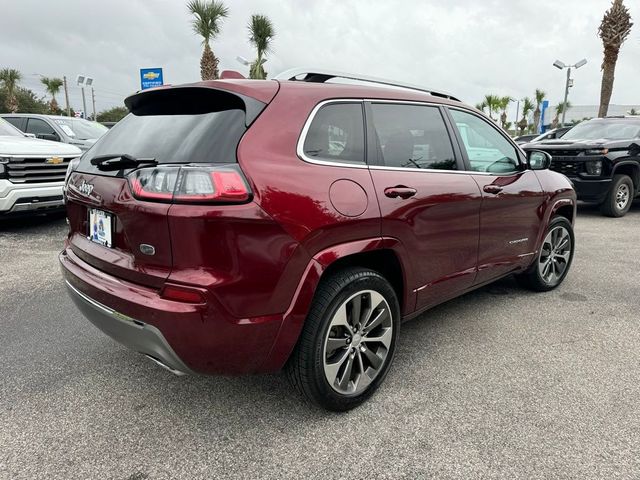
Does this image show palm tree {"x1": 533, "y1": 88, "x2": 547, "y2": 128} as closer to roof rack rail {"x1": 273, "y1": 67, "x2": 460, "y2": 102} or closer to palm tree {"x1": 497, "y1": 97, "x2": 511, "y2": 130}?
palm tree {"x1": 497, "y1": 97, "x2": 511, "y2": 130}

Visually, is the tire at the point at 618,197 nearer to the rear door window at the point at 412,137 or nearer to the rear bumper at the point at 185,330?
the rear door window at the point at 412,137

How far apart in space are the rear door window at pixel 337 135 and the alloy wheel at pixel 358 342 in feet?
2.36

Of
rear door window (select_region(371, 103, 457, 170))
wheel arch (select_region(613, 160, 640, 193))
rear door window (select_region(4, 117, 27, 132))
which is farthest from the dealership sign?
rear door window (select_region(371, 103, 457, 170))

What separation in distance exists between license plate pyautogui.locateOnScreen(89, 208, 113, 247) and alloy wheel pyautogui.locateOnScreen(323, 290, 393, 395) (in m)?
1.16

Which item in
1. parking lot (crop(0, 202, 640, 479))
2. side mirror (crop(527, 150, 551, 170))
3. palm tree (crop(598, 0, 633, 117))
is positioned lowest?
parking lot (crop(0, 202, 640, 479))

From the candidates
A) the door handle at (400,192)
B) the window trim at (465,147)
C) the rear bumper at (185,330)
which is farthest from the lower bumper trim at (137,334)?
the window trim at (465,147)

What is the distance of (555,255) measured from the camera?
440 cm

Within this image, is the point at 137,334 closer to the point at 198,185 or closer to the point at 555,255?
the point at 198,185

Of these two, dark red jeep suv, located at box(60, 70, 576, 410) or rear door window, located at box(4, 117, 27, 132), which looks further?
rear door window, located at box(4, 117, 27, 132)

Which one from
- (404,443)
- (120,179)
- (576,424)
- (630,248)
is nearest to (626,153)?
(630,248)

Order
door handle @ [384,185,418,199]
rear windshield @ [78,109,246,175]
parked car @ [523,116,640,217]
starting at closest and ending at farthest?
rear windshield @ [78,109,246,175] → door handle @ [384,185,418,199] → parked car @ [523,116,640,217]

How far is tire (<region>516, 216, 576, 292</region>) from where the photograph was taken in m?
4.24

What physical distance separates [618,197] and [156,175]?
8895mm

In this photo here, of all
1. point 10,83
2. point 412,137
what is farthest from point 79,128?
point 10,83
